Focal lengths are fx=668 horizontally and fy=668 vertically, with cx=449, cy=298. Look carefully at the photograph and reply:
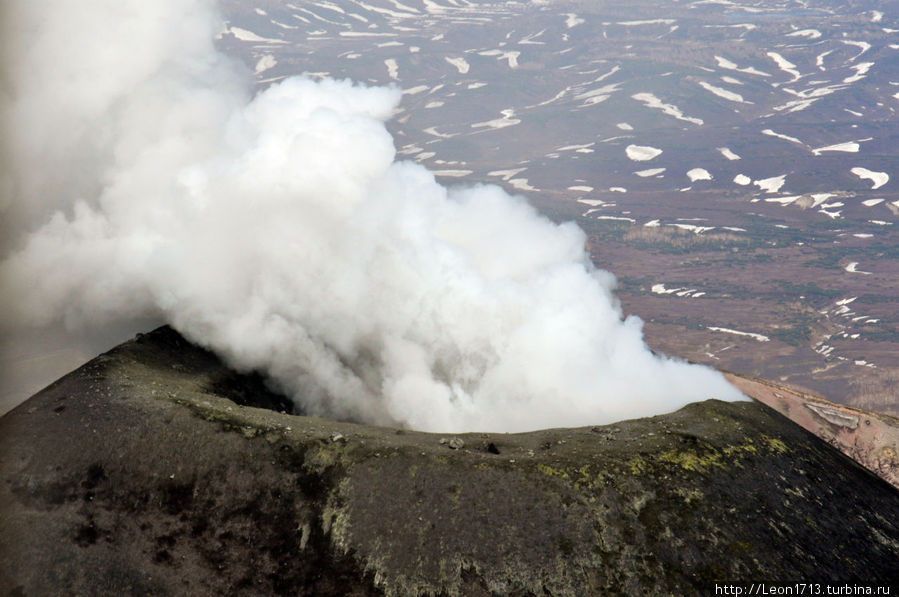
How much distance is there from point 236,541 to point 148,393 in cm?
1544

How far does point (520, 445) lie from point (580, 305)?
2940 centimetres

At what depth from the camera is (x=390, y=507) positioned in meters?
42.0

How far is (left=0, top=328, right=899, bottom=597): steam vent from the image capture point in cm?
3838

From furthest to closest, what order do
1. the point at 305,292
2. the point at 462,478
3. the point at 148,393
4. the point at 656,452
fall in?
the point at 305,292 < the point at 148,393 < the point at 656,452 < the point at 462,478

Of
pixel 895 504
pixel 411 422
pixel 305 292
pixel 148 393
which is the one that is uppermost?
pixel 148 393

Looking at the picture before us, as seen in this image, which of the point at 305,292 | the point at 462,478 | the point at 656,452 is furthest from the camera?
the point at 305,292

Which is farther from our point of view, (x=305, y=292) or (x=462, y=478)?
(x=305, y=292)

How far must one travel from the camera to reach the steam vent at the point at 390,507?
38.4 metres

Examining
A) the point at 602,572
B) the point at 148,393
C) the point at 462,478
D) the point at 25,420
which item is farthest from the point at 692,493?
the point at 25,420

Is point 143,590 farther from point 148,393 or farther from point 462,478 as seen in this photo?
point 462,478

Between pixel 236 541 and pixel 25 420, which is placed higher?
pixel 25 420

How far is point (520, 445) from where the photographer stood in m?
49.0

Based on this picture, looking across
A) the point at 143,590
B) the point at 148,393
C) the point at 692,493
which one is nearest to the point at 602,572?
the point at 692,493

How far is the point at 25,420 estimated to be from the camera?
155 feet
